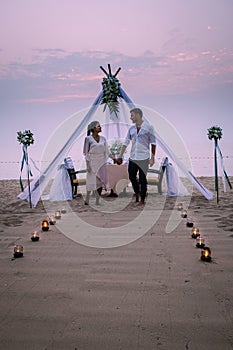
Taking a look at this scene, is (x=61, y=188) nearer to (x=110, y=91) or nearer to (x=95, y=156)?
(x=95, y=156)

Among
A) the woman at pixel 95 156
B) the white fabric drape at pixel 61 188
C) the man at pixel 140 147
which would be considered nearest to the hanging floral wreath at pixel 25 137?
the woman at pixel 95 156

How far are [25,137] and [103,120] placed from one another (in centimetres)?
201

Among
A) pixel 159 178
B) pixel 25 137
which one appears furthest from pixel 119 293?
pixel 159 178

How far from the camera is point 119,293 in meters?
2.13

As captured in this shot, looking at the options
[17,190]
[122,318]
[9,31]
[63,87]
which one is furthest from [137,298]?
[63,87]

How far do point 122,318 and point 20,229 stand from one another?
8.11 ft

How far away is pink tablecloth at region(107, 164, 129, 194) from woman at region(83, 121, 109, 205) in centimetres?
66

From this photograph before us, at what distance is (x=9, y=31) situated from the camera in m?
8.87

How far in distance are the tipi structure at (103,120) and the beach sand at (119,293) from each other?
2.23 meters

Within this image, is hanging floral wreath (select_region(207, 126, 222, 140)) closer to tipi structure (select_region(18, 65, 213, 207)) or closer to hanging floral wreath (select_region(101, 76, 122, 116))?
tipi structure (select_region(18, 65, 213, 207))

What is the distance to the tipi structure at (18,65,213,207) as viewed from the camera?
6039 millimetres

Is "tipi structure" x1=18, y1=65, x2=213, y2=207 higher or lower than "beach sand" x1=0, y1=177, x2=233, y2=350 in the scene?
higher

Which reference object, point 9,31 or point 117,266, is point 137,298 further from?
point 9,31

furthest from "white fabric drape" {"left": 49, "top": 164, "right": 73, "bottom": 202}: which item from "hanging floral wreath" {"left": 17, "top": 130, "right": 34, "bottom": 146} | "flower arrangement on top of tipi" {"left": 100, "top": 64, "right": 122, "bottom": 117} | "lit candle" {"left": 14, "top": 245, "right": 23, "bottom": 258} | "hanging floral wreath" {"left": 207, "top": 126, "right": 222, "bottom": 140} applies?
"lit candle" {"left": 14, "top": 245, "right": 23, "bottom": 258}
